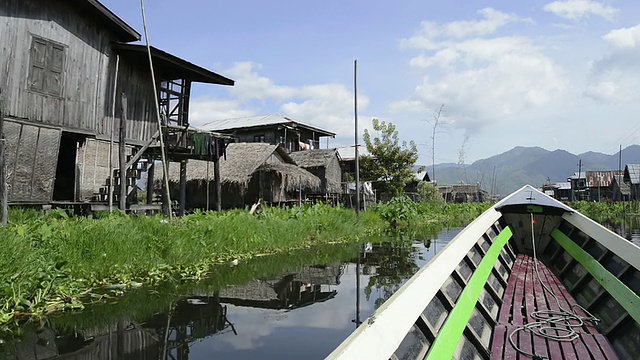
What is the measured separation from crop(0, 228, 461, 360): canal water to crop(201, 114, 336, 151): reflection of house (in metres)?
21.3

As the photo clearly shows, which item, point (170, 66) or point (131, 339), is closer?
point (131, 339)

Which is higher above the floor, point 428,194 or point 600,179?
point 600,179

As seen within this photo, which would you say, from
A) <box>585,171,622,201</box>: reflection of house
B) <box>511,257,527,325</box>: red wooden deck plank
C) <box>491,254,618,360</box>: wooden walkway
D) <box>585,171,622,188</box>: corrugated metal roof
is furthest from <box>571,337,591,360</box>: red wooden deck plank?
<box>585,171,622,188</box>: corrugated metal roof

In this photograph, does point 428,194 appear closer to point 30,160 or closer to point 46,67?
point 46,67

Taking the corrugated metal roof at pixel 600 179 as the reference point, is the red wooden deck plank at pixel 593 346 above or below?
below

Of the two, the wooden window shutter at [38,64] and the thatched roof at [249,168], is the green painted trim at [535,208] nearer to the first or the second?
the wooden window shutter at [38,64]

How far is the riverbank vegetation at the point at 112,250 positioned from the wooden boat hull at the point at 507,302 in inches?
176

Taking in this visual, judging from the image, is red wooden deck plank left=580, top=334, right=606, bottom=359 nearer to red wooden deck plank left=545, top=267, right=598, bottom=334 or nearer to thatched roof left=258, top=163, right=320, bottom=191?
red wooden deck plank left=545, top=267, right=598, bottom=334

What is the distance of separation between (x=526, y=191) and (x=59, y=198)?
43.1ft

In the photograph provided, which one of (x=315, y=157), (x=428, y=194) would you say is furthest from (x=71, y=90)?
(x=428, y=194)

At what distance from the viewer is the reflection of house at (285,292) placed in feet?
21.4

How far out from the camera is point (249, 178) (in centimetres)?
1948

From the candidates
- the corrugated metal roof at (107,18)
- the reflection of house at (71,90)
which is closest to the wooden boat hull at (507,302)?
the reflection of house at (71,90)

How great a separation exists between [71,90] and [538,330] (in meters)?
12.1
